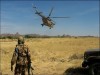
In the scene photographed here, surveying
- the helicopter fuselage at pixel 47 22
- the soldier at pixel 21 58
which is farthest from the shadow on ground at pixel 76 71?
the soldier at pixel 21 58

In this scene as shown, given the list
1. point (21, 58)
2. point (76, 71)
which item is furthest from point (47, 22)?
point (21, 58)

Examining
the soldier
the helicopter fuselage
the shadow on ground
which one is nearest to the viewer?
the soldier

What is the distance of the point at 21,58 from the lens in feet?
34.2

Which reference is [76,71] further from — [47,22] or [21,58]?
[21,58]

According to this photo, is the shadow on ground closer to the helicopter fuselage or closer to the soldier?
the helicopter fuselage

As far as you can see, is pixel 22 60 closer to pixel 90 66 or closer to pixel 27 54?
pixel 27 54

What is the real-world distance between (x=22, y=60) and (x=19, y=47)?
16.9 inches

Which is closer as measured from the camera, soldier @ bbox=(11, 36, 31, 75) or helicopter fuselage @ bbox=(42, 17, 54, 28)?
soldier @ bbox=(11, 36, 31, 75)

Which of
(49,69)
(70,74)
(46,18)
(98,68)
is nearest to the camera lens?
(98,68)

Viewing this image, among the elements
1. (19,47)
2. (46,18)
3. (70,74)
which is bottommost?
(70,74)

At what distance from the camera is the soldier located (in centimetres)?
1034

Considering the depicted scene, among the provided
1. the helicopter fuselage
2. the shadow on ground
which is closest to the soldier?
the shadow on ground

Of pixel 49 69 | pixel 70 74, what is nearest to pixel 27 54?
pixel 70 74

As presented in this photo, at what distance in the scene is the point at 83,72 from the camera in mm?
16859
